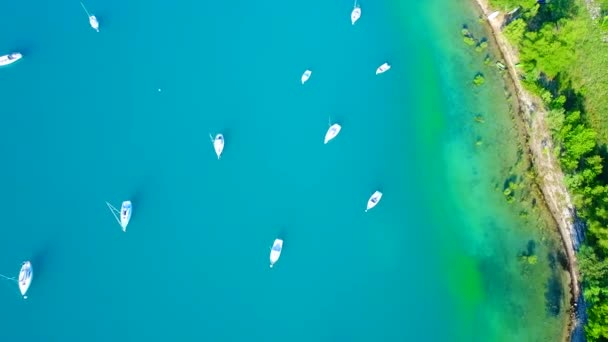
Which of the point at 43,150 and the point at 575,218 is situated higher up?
the point at 43,150

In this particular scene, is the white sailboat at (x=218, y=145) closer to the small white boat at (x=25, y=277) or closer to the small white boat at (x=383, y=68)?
the small white boat at (x=383, y=68)

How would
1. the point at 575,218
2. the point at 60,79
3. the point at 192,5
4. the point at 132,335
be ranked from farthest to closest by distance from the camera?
1. the point at 192,5
2. the point at 60,79
3. the point at 575,218
4. the point at 132,335

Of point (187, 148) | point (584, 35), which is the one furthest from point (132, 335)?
point (584, 35)

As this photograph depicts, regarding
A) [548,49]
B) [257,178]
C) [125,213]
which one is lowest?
[257,178]

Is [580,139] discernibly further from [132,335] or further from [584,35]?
[132,335]

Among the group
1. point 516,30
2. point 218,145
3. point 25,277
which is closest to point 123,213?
point 25,277

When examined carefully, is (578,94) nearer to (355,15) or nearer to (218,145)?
(355,15)

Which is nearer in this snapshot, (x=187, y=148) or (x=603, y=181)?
(x=603, y=181)

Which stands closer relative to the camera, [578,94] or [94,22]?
[578,94]
